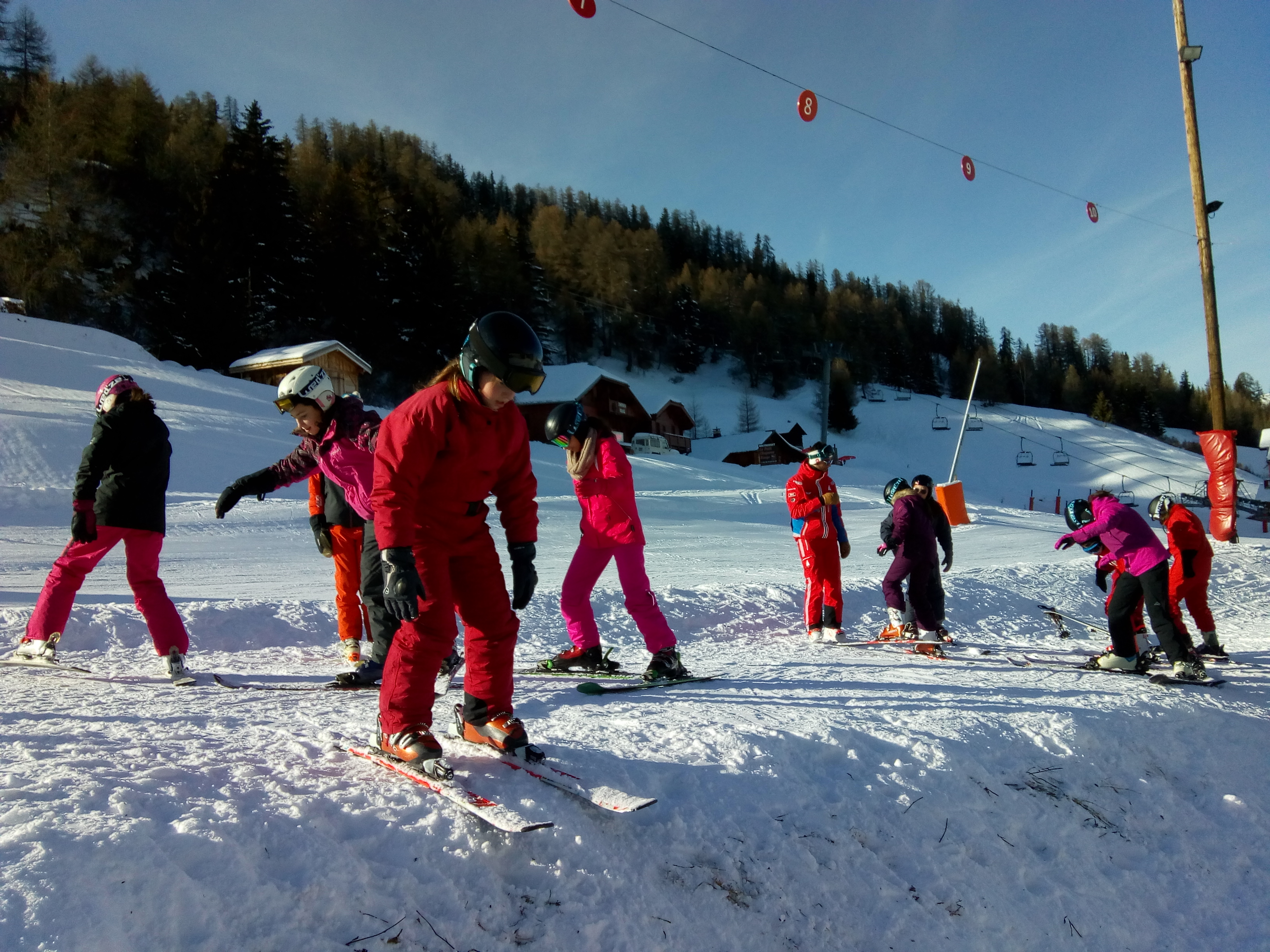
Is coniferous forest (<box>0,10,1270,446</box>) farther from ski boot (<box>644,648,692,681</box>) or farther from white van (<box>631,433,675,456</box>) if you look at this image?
ski boot (<box>644,648,692,681</box>)

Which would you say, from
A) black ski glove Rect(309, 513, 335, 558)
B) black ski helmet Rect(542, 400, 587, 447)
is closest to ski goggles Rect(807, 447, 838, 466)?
black ski helmet Rect(542, 400, 587, 447)

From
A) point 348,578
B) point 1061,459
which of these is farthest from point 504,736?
Result: point 1061,459

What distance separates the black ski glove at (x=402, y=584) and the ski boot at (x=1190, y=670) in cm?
524

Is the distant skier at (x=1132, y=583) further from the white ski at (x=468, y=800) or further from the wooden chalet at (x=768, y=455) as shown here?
the wooden chalet at (x=768, y=455)

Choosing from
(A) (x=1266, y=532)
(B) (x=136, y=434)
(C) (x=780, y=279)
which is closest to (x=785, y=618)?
(B) (x=136, y=434)

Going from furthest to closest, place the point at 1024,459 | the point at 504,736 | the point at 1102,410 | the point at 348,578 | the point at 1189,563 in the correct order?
the point at 1102,410, the point at 1024,459, the point at 1189,563, the point at 348,578, the point at 504,736

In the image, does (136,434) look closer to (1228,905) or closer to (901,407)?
(1228,905)

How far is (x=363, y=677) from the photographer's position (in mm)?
4387

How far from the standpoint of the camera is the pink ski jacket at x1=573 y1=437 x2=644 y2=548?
5.03m

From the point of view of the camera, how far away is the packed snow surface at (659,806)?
6.24 ft

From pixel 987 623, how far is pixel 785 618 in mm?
2190

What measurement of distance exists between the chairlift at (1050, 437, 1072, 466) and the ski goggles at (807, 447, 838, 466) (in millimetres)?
48775

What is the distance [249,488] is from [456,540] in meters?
2.36

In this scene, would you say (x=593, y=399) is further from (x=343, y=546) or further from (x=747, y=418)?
(x=343, y=546)
